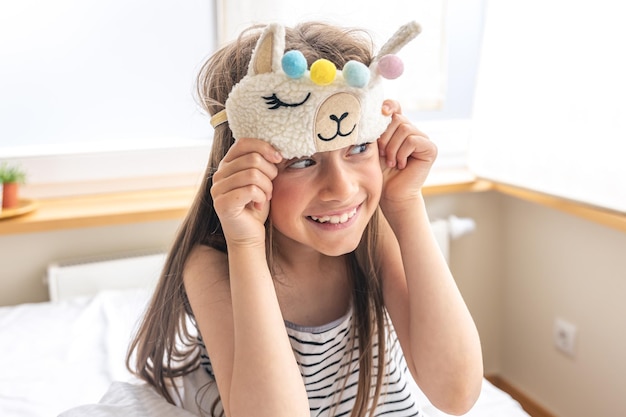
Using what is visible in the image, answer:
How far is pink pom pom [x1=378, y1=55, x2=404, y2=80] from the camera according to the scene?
0.85 meters

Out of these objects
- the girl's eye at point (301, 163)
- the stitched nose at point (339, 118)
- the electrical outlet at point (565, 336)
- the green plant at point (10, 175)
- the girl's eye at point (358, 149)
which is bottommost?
the electrical outlet at point (565, 336)

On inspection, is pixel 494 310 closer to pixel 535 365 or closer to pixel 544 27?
pixel 535 365

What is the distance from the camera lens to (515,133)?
1.83 m

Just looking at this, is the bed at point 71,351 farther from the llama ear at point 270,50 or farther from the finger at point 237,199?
the llama ear at point 270,50

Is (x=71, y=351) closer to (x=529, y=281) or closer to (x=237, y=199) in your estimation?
(x=237, y=199)

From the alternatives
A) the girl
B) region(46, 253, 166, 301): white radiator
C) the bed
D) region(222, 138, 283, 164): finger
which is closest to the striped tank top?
the girl

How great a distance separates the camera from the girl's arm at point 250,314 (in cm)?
86

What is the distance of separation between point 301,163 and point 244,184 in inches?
3.6

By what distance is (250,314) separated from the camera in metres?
0.90

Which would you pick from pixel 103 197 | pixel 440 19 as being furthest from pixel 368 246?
pixel 440 19

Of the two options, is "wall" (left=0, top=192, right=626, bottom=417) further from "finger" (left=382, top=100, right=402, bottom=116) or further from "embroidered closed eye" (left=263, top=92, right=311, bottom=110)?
"embroidered closed eye" (left=263, top=92, right=311, bottom=110)

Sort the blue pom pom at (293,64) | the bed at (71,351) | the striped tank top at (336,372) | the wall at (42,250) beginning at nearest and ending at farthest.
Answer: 1. the blue pom pom at (293,64)
2. the striped tank top at (336,372)
3. the bed at (71,351)
4. the wall at (42,250)

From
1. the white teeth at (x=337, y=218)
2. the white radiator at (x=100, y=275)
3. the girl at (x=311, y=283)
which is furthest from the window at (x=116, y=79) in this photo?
the white teeth at (x=337, y=218)

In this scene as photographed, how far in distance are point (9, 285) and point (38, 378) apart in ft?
1.73
